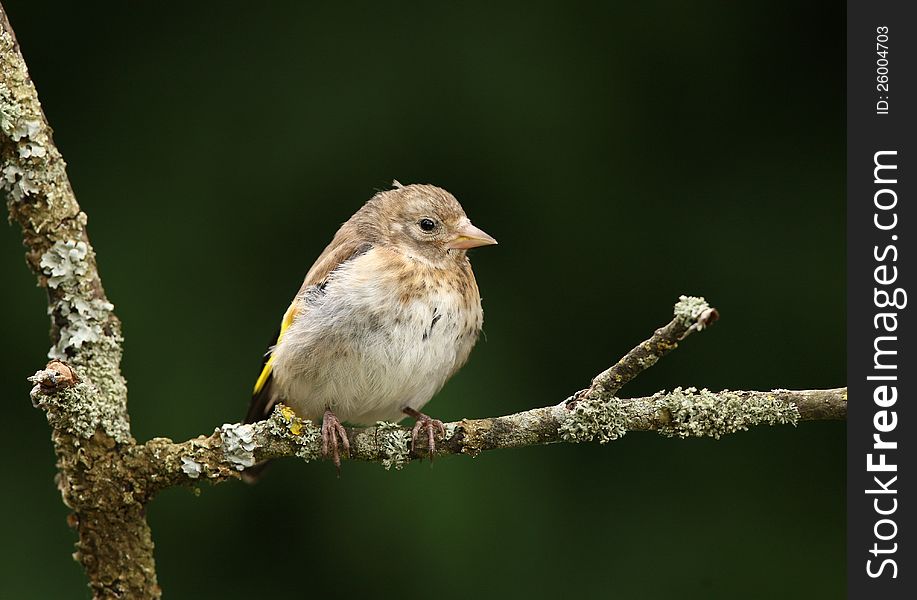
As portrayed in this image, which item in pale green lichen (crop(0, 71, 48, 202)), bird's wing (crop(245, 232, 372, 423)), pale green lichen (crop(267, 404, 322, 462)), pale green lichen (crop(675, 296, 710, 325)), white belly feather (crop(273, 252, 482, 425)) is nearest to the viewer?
pale green lichen (crop(675, 296, 710, 325))

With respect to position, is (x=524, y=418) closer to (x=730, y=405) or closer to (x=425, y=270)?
(x=730, y=405)

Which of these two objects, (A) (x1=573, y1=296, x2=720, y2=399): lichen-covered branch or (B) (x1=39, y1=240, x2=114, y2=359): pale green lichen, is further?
(B) (x1=39, y1=240, x2=114, y2=359): pale green lichen

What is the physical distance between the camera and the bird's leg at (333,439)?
1.98 m

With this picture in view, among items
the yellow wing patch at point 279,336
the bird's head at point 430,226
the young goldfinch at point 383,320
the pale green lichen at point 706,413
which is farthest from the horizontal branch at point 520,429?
the bird's head at point 430,226

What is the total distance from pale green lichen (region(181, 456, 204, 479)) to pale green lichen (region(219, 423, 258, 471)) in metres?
0.05

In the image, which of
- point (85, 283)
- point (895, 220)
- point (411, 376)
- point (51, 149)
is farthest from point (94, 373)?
point (895, 220)

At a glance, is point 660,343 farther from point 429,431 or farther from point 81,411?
point 81,411

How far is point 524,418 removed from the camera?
1832 mm

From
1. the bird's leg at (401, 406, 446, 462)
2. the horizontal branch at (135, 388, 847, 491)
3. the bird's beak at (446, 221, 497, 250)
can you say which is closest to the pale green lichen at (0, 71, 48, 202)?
the horizontal branch at (135, 388, 847, 491)

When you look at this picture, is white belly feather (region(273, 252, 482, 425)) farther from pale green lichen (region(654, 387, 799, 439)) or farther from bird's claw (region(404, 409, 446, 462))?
pale green lichen (region(654, 387, 799, 439))

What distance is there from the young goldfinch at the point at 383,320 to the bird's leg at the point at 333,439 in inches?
5.9

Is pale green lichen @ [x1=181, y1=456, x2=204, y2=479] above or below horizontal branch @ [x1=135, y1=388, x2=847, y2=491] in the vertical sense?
below

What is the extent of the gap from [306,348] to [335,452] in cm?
38

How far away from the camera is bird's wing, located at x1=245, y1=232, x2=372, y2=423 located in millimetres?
2410
